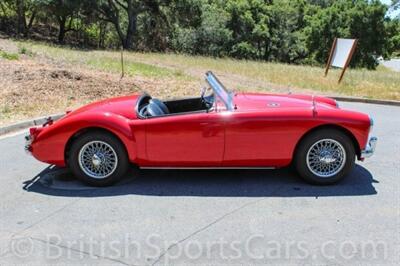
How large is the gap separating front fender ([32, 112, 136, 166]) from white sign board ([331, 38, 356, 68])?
12054 mm

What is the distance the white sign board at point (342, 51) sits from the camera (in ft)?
51.4

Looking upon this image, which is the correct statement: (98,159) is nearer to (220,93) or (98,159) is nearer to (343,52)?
(220,93)

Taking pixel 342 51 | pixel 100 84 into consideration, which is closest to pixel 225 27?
pixel 342 51

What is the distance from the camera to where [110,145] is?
513 cm

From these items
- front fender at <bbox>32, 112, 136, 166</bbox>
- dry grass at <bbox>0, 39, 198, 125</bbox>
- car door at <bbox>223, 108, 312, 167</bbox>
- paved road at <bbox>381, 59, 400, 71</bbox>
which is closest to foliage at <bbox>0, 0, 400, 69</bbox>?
paved road at <bbox>381, 59, 400, 71</bbox>

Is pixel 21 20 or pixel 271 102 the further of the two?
pixel 21 20

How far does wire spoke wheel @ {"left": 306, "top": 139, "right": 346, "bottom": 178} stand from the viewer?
508 centimetres

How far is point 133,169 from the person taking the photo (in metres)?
5.81

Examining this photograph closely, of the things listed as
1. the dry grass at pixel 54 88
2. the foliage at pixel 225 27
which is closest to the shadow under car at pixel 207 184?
the dry grass at pixel 54 88

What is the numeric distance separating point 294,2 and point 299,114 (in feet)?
154

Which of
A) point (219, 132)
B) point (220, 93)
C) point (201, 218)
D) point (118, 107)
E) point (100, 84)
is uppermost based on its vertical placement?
point (220, 93)

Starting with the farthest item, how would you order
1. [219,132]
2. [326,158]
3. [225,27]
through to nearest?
[225,27] < [326,158] < [219,132]

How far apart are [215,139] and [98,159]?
131 cm

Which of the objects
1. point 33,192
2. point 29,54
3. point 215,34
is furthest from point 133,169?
point 215,34
